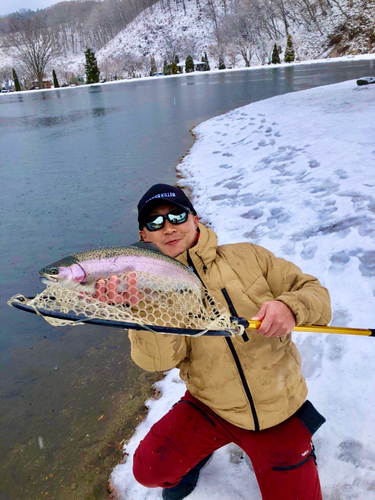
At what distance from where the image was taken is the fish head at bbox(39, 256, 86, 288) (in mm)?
1375

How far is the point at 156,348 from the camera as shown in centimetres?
170

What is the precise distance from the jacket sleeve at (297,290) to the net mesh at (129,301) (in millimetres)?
348

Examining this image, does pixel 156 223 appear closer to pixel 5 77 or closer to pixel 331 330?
pixel 331 330

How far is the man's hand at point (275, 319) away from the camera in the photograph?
149cm

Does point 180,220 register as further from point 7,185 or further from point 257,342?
point 7,185

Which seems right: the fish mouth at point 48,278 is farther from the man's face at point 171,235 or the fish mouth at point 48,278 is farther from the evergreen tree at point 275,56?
the evergreen tree at point 275,56

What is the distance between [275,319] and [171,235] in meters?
0.78

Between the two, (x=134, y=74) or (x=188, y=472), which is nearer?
(x=188, y=472)

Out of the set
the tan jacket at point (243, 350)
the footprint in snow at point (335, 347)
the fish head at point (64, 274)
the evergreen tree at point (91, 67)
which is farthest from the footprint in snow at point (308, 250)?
the evergreen tree at point (91, 67)

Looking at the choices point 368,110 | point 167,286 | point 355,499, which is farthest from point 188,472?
point 368,110

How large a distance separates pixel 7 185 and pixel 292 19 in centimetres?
8689

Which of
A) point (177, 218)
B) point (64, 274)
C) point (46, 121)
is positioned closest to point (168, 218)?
point (177, 218)

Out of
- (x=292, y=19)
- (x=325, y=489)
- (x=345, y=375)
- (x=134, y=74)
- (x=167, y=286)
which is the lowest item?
(x=325, y=489)

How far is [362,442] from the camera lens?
77.7 inches
